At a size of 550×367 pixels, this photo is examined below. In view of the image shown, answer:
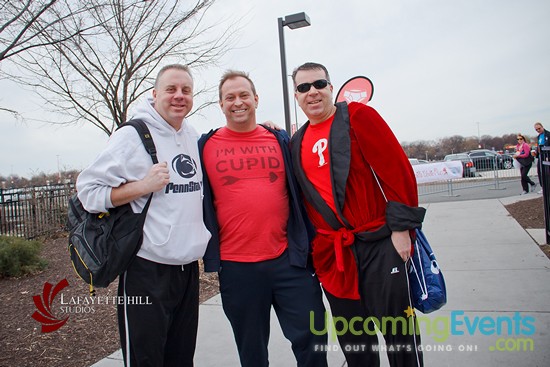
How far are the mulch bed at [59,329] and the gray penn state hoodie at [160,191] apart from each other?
1.94m

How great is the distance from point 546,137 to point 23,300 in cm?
1244

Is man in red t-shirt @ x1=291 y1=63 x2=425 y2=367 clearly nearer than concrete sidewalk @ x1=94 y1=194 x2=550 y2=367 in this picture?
Yes

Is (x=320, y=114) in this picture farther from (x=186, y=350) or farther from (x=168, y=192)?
(x=186, y=350)

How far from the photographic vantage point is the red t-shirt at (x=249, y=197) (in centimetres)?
251

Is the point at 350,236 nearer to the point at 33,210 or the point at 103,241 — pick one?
the point at 103,241

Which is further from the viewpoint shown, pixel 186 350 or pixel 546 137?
pixel 546 137

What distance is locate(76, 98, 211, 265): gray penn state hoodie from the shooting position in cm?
212

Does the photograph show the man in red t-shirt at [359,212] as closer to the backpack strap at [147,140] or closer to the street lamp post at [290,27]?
the backpack strap at [147,140]

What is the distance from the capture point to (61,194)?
35.0 ft

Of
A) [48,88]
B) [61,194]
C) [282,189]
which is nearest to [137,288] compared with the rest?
[282,189]

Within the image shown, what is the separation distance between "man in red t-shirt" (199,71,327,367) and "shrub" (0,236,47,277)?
4825 mm

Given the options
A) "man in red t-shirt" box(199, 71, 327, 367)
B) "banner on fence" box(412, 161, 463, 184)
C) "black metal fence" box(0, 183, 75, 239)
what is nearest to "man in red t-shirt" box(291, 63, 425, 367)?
"man in red t-shirt" box(199, 71, 327, 367)

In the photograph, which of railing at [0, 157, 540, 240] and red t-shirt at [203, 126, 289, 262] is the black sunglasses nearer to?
red t-shirt at [203, 126, 289, 262]

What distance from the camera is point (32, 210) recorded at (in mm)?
9805
